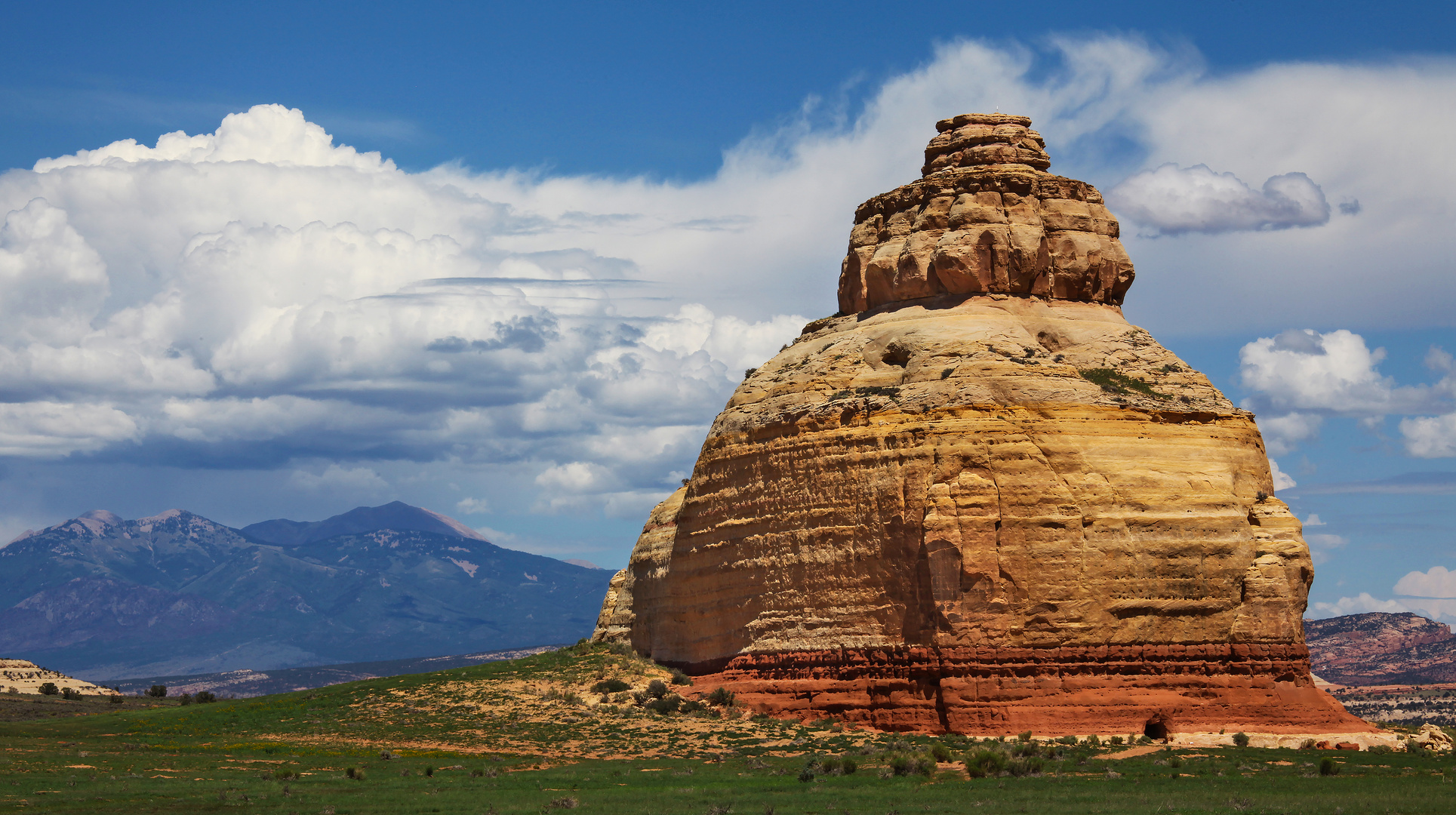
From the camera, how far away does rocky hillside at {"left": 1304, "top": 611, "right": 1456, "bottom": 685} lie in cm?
11675

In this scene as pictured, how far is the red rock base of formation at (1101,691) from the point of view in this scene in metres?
40.1

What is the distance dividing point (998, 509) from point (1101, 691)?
5586 millimetres

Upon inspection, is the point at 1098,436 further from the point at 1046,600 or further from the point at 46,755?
the point at 46,755

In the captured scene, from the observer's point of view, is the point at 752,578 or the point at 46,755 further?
the point at 752,578

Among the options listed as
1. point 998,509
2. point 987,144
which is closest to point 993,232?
point 987,144

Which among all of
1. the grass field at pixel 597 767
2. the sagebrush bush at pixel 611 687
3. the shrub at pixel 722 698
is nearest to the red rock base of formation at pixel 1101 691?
the grass field at pixel 597 767

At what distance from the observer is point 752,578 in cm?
4759

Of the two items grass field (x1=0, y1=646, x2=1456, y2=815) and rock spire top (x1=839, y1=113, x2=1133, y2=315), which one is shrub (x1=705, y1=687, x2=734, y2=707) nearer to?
grass field (x1=0, y1=646, x2=1456, y2=815)

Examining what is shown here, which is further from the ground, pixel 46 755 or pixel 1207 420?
pixel 1207 420

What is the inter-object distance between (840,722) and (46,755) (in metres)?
22.8

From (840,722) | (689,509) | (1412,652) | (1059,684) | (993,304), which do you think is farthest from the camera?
(1412,652)

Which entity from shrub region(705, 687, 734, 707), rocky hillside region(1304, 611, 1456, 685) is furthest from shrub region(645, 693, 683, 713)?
rocky hillside region(1304, 611, 1456, 685)

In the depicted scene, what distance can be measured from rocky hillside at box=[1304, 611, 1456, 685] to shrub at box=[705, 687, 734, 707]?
8231 centimetres

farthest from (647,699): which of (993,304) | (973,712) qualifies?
(993,304)
